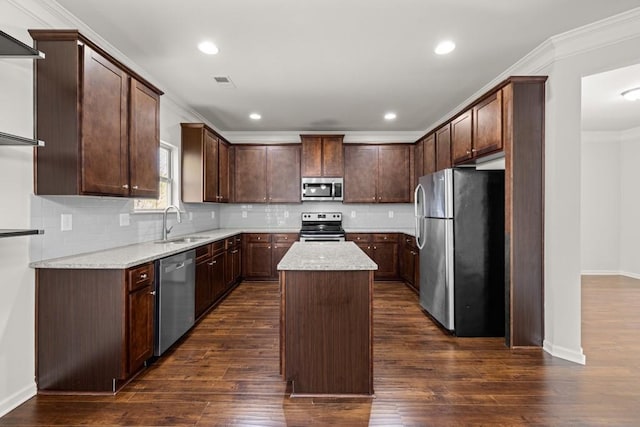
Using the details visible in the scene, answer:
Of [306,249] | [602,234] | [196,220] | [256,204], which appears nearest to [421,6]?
[306,249]

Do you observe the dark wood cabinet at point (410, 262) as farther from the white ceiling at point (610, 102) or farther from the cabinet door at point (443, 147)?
the white ceiling at point (610, 102)

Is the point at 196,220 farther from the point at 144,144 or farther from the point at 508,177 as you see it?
the point at 508,177

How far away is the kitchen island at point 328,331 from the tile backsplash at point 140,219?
5.52 feet

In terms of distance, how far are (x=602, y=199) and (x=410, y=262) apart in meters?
3.97

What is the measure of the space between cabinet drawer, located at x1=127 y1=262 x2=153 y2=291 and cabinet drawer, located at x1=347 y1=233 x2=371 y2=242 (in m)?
3.53

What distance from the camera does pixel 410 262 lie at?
5020 mm

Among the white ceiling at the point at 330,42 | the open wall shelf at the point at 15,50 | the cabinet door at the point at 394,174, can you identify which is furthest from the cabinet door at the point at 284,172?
the open wall shelf at the point at 15,50

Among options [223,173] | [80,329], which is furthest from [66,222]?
[223,173]

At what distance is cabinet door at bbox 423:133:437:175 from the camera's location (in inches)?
186

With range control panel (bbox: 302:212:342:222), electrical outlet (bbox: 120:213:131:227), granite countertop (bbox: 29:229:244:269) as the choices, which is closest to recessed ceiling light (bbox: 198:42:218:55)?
electrical outlet (bbox: 120:213:131:227)

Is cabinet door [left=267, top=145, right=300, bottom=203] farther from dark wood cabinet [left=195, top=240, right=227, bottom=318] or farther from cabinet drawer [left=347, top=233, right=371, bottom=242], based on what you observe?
dark wood cabinet [left=195, top=240, right=227, bottom=318]

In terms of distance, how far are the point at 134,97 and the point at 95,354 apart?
79.7 inches

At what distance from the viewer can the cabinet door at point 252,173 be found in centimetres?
579

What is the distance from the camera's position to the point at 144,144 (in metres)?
2.87
